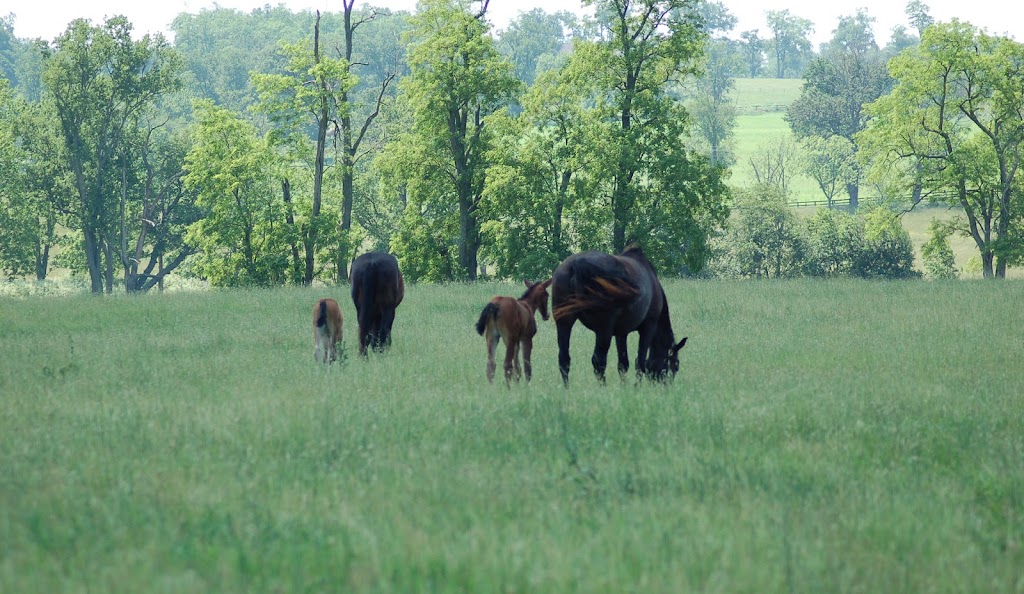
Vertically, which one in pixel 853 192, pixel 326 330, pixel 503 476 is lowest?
pixel 503 476

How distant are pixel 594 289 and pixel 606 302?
20 centimetres

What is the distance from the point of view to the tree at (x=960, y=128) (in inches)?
1746

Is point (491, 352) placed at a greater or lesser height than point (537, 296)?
lesser

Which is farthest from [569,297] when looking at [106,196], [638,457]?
[106,196]

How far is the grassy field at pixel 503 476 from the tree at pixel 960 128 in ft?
113

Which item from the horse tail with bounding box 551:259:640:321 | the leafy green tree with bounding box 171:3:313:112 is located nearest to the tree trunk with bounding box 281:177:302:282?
the horse tail with bounding box 551:259:640:321

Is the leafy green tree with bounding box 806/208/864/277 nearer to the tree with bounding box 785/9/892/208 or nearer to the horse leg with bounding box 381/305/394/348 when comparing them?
the tree with bounding box 785/9/892/208

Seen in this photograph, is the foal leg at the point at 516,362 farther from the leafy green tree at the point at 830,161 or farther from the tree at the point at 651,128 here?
the leafy green tree at the point at 830,161

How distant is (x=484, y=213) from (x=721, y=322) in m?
22.6

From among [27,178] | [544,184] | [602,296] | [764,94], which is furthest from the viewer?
[764,94]

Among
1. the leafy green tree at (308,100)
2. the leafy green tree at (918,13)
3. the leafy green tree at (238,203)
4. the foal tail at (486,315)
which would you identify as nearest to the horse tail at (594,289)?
the foal tail at (486,315)

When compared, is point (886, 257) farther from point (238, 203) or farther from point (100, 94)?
point (100, 94)

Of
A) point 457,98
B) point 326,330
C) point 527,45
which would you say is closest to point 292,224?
point 457,98

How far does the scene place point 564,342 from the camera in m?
11.2
